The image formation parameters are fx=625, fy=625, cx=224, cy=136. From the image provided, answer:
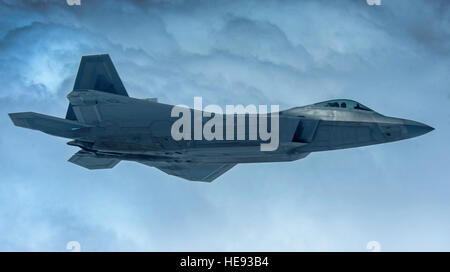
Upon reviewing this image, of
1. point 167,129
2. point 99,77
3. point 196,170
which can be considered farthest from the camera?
point 196,170

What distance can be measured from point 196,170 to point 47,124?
9372 millimetres

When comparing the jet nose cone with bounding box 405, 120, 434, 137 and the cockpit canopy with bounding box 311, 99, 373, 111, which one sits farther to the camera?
the cockpit canopy with bounding box 311, 99, 373, 111

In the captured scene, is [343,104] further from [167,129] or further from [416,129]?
[167,129]

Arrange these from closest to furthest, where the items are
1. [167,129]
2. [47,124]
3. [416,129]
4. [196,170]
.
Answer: [416,129]
[167,129]
[47,124]
[196,170]

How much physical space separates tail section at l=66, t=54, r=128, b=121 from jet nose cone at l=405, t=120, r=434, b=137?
54.4 ft

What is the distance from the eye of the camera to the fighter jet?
106ft

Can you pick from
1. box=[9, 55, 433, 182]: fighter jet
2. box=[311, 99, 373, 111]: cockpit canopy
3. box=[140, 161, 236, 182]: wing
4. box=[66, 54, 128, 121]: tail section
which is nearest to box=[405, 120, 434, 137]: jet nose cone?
box=[9, 55, 433, 182]: fighter jet

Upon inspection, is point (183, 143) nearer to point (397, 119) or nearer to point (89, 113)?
point (89, 113)

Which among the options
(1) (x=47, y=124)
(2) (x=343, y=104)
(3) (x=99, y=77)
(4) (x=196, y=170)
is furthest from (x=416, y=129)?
(1) (x=47, y=124)

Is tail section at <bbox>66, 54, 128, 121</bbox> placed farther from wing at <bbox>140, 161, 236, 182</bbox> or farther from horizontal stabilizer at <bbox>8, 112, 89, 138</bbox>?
wing at <bbox>140, 161, 236, 182</bbox>

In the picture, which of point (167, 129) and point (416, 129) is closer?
point (416, 129)

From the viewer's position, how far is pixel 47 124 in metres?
34.8

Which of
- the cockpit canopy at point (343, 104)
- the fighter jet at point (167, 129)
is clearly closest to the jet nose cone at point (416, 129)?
the fighter jet at point (167, 129)
